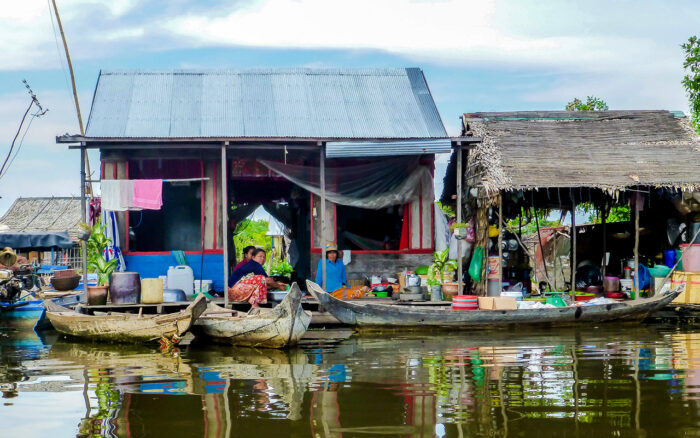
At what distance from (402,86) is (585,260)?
573 centimetres

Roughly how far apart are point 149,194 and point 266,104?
2823 mm

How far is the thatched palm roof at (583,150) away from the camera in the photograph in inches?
514

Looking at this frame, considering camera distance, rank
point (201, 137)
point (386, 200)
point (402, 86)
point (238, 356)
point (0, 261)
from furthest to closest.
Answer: point (0, 261) → point (402, 86) → point (386, 200) → point (201, 137) → point (238, 356)

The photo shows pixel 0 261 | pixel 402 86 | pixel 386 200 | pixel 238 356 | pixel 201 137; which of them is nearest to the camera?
pixel 238 356

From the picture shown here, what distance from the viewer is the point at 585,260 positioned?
674 inches

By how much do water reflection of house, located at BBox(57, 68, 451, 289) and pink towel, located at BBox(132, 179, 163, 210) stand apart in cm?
63

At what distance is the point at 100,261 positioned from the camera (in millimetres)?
12539

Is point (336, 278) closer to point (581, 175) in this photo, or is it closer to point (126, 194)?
point (126, 194)

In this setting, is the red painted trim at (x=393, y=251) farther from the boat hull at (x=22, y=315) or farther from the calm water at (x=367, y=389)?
the boat hull at (x=22, y=315)

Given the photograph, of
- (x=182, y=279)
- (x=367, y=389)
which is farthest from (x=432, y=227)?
(x=367, y=389)

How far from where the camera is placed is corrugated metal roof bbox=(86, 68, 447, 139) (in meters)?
13.2

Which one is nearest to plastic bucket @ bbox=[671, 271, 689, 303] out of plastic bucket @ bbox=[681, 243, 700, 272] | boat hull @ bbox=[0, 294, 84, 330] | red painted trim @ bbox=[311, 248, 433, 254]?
plastic bucket @ bbox=[681, 243, 700, 272]

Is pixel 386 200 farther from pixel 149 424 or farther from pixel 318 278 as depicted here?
pixel 149 424

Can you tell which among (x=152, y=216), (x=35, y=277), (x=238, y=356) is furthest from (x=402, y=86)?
(x=35, y=277)
